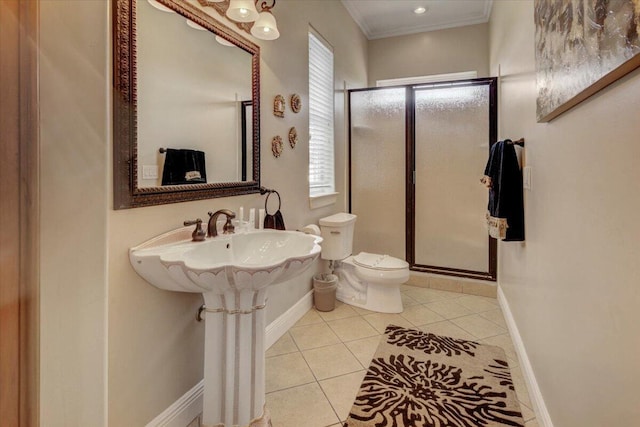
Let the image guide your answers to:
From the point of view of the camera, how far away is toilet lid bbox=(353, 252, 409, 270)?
2842mm

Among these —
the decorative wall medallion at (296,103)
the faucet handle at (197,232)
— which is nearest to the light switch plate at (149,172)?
the faucet handle at (197,232)

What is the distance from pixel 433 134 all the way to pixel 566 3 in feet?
7.86

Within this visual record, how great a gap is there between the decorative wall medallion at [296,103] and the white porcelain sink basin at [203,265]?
48.0 inches

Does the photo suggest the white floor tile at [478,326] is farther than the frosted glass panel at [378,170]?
No

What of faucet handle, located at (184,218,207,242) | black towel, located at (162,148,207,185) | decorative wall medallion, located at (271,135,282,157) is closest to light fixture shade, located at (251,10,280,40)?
decorative wall medallion, located at (271,135,282,157)

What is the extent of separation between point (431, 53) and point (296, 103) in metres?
2.52

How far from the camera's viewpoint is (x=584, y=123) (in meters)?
1.05

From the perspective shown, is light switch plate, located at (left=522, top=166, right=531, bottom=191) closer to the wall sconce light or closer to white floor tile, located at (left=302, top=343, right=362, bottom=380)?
white floor tile, located at (left=302, top=343, right=362, bottom=380)

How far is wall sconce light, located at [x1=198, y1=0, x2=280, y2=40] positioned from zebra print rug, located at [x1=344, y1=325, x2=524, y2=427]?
6.72ft

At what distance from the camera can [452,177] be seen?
3383 mm

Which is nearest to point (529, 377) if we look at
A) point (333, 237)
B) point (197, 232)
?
point (333, 237)

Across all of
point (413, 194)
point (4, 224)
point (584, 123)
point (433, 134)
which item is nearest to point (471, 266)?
point (413, 194)

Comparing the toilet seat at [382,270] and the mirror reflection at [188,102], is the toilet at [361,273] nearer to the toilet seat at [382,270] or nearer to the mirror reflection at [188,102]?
the toilet seat at [382,270]

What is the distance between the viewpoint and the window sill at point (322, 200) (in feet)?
9.22
